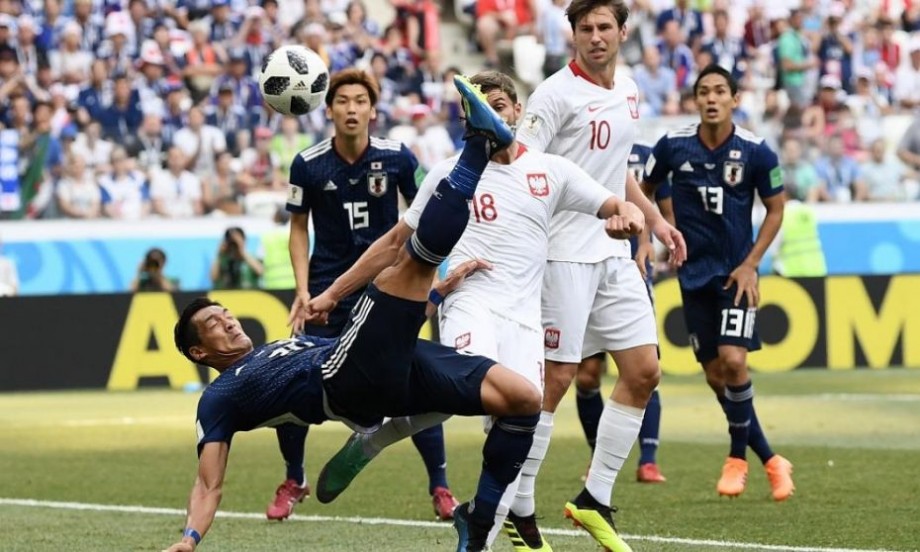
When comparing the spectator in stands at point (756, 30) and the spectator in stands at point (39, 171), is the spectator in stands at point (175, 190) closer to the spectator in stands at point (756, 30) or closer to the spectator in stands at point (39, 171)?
the spectator in stands at point (39, 171)

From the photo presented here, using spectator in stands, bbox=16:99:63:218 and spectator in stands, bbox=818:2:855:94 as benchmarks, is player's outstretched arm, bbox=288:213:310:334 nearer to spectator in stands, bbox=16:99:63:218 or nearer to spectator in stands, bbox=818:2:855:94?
spectator in stands, bbox=16:99:63:218

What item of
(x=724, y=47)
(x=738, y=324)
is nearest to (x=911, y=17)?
(x=724, y=47)

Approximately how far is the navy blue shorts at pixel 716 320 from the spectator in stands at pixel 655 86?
13662 mm

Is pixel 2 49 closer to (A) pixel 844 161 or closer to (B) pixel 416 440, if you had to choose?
(A) pixel 844 161

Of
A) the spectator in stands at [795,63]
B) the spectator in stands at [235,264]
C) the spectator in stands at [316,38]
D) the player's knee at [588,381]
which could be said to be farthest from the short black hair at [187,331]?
the spectator in stands at [795,63]

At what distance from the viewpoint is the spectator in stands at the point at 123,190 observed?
20.3m

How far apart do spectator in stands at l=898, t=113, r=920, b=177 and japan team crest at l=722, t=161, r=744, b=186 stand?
11.8m

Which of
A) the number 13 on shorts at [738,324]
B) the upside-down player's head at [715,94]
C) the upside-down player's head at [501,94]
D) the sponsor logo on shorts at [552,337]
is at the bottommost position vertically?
the number 13 on shorts at [738,324]

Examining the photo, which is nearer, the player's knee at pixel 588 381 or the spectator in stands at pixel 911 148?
the player's knee at pixel 588 381

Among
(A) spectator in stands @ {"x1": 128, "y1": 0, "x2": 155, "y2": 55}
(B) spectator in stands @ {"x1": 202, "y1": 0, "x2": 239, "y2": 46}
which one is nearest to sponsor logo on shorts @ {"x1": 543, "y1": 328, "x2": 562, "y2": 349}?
(A) spectator in stands @ {"x1": 128, "y1": 0, "x2": 155, "y2": 55}

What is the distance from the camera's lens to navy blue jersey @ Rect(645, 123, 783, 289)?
1043cm

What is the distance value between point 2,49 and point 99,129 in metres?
2.70

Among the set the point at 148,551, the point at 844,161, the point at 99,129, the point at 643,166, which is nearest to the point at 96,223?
the point at 99,129

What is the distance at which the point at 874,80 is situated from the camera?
25.1 metres
